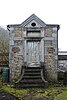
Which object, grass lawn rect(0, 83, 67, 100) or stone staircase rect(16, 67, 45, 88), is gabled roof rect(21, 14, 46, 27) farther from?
grass lawn rect(0, 83, 67, 100)

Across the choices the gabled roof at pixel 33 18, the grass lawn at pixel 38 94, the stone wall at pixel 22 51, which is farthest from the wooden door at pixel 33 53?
the grass lawn at pixel 38 94

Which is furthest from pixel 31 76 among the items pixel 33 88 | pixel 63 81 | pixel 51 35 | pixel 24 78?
pixel 51 35

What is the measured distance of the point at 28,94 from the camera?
11.1 meters

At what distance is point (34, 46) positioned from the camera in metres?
15.5

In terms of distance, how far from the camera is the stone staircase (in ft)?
42.3

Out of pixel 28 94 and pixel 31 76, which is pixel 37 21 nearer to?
pixel 31 76

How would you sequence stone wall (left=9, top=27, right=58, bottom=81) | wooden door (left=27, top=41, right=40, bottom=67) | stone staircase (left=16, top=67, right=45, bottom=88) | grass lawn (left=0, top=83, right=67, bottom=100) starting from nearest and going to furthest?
grass lawn (left=0, top=83, right=67, bottom=100) < stone staircase (left=16, top=67, right=45, bottom=88) < stone wall (left=9, top=27, right=58, bottom=81) < wooden door (left=27, top=41, right=40, bottom=67)

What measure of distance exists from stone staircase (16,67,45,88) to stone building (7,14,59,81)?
53 centimetres

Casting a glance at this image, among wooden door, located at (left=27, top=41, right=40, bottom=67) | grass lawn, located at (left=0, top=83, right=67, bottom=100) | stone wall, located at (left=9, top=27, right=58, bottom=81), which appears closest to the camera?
grass lawn, located at (left=0, top=83, right=67, bottom=100)

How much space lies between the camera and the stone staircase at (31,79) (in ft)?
42.3

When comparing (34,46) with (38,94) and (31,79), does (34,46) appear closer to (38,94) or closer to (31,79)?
(31,79)

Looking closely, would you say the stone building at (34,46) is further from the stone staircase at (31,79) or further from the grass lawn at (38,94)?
the grass lawn at (38,94)

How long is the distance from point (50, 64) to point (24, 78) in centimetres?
255

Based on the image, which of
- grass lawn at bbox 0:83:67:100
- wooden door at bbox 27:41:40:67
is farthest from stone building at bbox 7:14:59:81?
grass lawn at bbox 0:83:67:100
